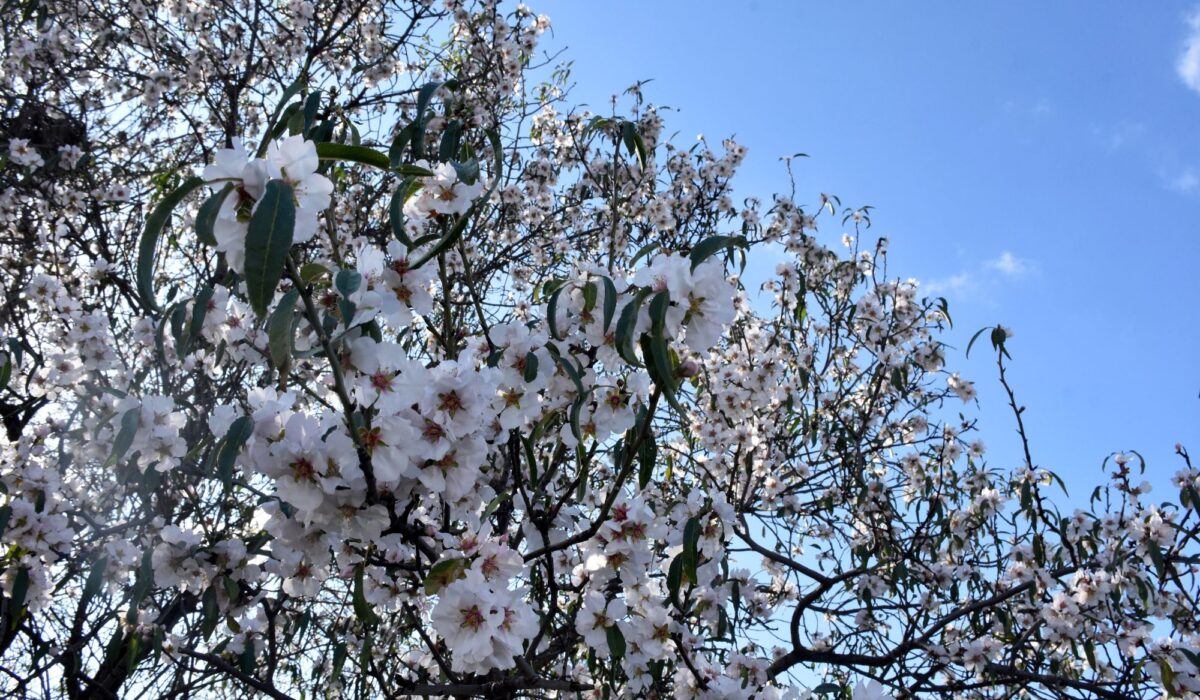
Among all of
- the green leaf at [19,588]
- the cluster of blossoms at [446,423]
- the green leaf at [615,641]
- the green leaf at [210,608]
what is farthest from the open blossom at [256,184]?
the green leaf at [19,588]

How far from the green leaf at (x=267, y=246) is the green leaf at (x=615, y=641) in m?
1.19

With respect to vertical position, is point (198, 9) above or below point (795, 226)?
above

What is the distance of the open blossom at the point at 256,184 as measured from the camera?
0.94 m

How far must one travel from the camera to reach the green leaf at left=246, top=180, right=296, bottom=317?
81 centimetres

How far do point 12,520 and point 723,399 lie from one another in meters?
2.12

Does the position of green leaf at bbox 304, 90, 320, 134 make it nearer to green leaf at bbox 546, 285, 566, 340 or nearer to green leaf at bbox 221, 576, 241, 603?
green leaf at bbox 546, 285, 566, 340

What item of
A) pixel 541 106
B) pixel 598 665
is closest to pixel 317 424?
pixel 598 665

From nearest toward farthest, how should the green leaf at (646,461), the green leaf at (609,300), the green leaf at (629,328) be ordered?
1. the green leaf at (629,328)
2. the green leaf at (609,300)
3. the green leaf at (646,461)

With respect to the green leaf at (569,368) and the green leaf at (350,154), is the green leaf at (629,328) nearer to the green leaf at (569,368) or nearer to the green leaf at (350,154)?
the green leaf at (569,368)

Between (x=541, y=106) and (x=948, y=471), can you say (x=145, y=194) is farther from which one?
(x=948, y=471)

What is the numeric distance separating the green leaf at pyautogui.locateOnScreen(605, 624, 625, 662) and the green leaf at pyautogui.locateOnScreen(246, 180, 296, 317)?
46.8 inches

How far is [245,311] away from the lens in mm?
2062

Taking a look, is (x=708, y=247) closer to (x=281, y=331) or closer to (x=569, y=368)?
(x=569, y=368)

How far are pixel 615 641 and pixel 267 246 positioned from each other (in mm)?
1228
